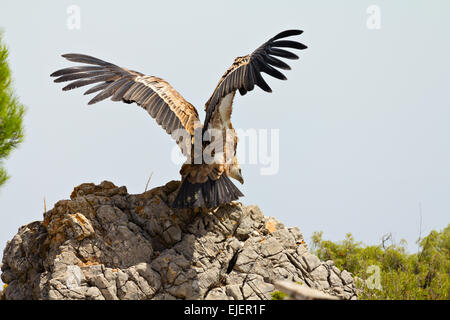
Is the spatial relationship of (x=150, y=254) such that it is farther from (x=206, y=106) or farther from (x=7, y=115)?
(x=7, y=115)

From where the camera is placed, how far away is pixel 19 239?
9953 mm

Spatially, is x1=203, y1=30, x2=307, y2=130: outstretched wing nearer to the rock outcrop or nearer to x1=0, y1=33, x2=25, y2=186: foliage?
the rock outcrop

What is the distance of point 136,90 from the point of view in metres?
10.2

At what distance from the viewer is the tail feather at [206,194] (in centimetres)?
932

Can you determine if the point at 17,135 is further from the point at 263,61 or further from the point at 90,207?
the point at 263,61

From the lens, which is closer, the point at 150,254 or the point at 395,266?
the point at 150,254

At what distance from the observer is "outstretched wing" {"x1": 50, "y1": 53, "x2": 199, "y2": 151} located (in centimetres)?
997

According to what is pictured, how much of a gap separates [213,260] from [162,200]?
1.41 meters

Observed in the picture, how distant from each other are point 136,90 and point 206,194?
90.9 inches

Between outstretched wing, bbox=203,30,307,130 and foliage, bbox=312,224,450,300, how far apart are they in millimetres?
4058

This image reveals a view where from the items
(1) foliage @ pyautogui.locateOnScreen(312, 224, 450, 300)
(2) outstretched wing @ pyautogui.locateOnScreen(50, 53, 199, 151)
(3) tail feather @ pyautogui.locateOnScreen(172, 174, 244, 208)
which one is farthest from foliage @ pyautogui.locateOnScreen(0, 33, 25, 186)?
(1) foliage @ pyautogui.locateOnScreen(312, 224, 450, 300)

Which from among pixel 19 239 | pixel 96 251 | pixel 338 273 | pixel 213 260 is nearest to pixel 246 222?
pixel 213 260

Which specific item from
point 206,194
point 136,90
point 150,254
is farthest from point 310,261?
point 136,90
